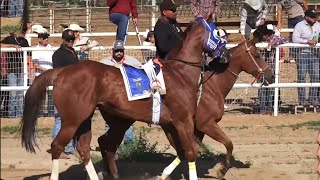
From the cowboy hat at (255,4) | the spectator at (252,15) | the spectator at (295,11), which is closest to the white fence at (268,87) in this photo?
the spectator at (252,15)

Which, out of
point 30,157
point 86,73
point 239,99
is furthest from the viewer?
point 239,99

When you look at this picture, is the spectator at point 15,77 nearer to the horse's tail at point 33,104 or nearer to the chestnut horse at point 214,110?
the chestnut horse at point 214,110

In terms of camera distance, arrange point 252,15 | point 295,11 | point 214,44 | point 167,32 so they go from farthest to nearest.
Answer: point 295,11
point 252,15
point 167,32
point 214,44

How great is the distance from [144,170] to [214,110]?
5.02 ft

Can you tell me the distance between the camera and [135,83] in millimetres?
9555

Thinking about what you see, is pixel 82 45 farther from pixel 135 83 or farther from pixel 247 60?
pixel 135 83

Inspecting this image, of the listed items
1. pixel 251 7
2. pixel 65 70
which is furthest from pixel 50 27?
pixel 65 70

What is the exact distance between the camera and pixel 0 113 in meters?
14.1

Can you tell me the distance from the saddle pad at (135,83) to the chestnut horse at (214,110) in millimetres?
925

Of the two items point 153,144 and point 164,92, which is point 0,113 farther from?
point 164,92

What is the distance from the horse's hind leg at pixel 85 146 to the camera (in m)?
9.63

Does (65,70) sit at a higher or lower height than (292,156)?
higher

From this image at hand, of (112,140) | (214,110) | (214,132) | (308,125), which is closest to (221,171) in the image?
(214,132)

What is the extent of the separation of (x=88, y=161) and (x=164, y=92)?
1315 mm
